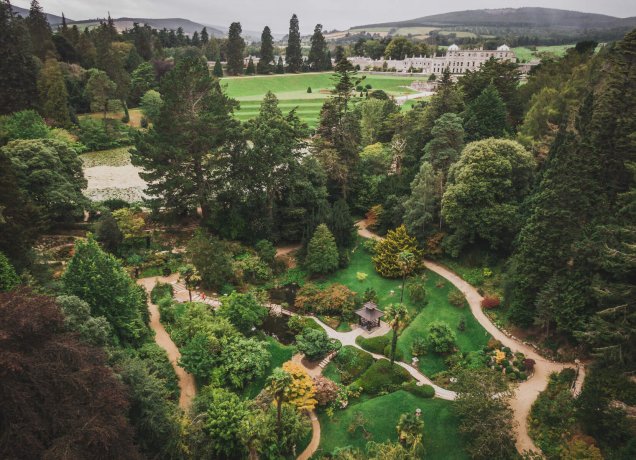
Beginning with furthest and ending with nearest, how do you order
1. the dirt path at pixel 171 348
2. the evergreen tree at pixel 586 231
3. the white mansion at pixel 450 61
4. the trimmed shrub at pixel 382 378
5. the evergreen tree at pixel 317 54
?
the white mansion at pixel 450 61, the evergreen tree at pixel 317 54, the trimmed shrub at pixel 382 378, the dirt path at pixel 171 348, the evergreen tree at pixel 586 231

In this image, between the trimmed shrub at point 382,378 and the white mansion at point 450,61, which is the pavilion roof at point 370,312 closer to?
the trimmed shrub at point 382,378

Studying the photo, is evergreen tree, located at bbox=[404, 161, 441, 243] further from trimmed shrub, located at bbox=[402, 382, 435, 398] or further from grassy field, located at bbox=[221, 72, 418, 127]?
grassy field, located at bbox=[221, 72, 418, 127]

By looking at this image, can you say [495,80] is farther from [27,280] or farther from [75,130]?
[75,130]

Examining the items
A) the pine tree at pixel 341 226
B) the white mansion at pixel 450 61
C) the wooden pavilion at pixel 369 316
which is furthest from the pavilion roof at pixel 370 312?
the white mansion at pixel 450 61

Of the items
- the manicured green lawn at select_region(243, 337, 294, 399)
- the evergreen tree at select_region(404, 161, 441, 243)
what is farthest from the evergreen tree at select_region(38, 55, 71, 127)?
the manicured green lawn at select_region(243, 337, 294, 399)

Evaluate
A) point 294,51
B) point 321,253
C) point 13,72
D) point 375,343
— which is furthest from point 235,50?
point 375,343
